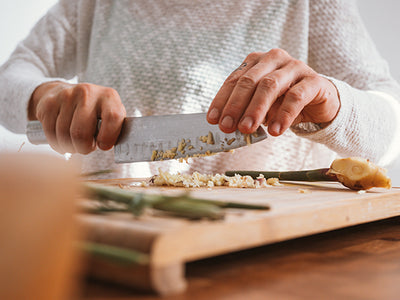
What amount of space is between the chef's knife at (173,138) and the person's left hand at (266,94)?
0.06 metres

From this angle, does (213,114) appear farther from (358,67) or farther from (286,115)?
(358,67)

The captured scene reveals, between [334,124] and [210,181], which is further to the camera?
[334,124]

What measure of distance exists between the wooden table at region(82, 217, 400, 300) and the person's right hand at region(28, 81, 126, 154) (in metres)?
0.64

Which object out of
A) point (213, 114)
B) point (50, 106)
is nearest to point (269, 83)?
point (213, 114)

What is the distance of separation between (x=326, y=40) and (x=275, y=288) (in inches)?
58.1

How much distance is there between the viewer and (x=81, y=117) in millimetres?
1098

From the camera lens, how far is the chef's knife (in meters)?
0.96

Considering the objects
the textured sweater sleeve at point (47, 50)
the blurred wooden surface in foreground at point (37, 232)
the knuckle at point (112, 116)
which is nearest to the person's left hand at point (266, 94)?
the knuckle at point (112, 116)

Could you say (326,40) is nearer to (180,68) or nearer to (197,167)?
(180,68)

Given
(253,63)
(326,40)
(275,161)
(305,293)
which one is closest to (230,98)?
(253,63)

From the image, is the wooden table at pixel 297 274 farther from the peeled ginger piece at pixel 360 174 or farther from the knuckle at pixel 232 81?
the knuckle at pixel 232 81

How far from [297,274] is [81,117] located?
800 mm

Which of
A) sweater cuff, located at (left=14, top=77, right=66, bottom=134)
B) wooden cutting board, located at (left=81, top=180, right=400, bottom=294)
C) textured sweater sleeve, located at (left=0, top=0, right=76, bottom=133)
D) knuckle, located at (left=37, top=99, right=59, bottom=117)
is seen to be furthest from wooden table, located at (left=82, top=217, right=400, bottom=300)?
textured sweater sleeve, located at (left=0, top=0, right=76, bottom=133)

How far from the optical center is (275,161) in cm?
164
